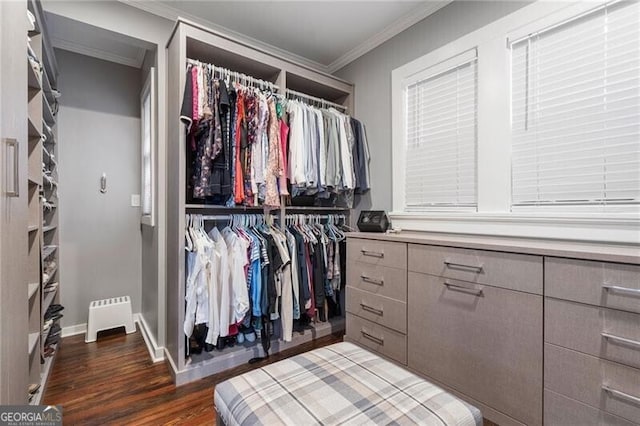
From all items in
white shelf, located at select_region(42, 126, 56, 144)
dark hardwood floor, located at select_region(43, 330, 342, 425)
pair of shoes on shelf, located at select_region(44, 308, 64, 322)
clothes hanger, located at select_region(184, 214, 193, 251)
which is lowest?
dark hardwood floor, located at select_region(43, 330, 342, 425)

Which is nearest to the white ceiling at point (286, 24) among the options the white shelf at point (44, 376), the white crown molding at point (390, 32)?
the white crown molding at point (390, 32)

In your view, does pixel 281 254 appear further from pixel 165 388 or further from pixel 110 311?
pixel 110 311

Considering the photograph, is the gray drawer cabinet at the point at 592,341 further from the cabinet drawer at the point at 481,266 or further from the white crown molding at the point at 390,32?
the white crown molding at the point at 390,32

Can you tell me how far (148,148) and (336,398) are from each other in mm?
2433

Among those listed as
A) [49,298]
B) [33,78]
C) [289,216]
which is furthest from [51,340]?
[289,216]

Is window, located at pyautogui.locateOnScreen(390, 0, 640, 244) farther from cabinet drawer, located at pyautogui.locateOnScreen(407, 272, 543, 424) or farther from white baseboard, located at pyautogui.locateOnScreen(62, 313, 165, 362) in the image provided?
white baseboard, located at pyautogui.locateOnScreen(62, 313, 165, 362)

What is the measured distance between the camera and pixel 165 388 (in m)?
1.74

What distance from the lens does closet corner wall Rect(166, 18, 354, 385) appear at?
1.79m

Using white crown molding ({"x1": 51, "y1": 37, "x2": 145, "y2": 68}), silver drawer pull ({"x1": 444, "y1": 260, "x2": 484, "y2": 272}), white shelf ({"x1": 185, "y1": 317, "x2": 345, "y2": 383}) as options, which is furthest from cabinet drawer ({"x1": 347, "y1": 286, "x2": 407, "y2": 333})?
white crown molding ({"x1": 51, "y1": 37, "x2": 145, "y2": 68})

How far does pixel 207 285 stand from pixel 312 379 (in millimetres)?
1091

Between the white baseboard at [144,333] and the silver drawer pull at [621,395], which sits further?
the white baseboard at [144,333]

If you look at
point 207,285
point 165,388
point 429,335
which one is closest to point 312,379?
point 429,335

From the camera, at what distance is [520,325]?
4.15 ft

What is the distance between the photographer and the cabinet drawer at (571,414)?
104 cm
